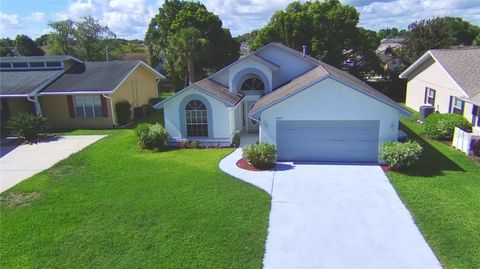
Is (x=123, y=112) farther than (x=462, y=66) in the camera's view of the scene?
Yes

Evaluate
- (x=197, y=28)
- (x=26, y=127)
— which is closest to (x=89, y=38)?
(x=197, y=28)

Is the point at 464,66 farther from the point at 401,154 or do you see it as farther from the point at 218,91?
the point at 218,91

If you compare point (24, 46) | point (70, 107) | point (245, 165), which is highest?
point (24, 46)

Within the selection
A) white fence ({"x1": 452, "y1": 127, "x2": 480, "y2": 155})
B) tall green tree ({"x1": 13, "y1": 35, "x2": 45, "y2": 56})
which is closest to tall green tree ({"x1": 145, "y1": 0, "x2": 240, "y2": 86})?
white fence ({"x1": 452, "y1": 127, "x2": 480, "y2": 155})

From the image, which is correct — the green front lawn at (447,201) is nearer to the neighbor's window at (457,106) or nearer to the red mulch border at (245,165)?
the neighbor's window at (457,106)

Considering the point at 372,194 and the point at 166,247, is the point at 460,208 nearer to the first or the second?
the point at 372,194

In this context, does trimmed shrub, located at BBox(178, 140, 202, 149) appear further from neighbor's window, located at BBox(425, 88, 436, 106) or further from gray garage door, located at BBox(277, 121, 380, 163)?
neighbor's window, located at BBox(425, 88, 436, 106)
